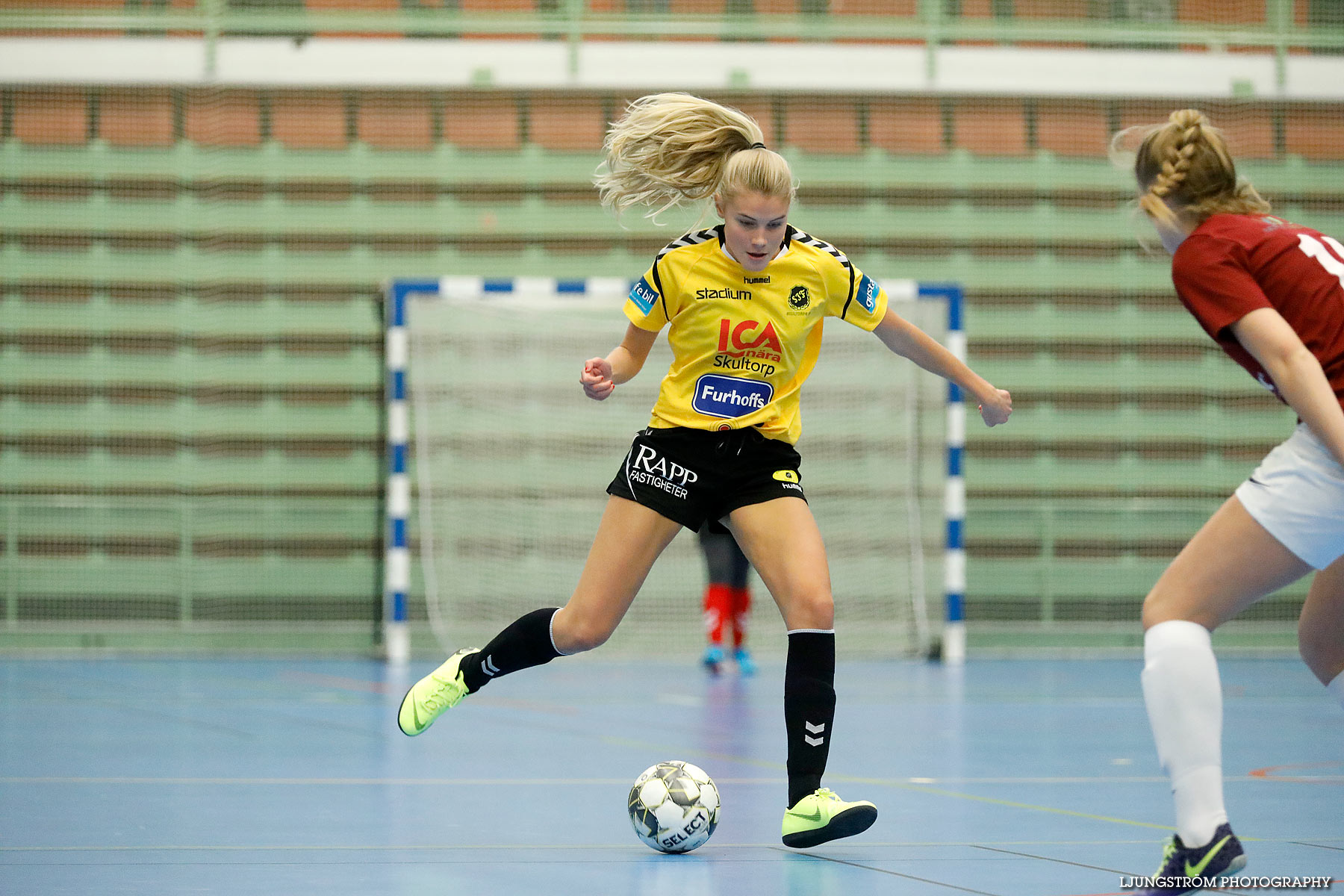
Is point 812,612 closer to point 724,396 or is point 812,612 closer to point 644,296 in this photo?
point 724,396

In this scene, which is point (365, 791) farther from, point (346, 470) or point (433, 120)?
point (433, 120)

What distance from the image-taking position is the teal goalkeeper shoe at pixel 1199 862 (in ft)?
8.71

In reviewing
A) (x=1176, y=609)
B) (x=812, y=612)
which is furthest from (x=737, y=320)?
(x=1176, y=609)

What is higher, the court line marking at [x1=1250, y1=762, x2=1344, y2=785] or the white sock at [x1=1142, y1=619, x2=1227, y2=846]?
the white sock at [x1=1142, y1=619, x2=1227, y2=846]

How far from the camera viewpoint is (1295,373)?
270 centimetres

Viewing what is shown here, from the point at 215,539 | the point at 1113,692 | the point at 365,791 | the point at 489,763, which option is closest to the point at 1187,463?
the point at 1113,692

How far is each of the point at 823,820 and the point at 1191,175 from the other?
5.38ft

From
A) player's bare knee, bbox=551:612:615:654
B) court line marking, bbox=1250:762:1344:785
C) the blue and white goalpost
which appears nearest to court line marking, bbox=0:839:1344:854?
player's bare knee, bbox=551:612:615:654

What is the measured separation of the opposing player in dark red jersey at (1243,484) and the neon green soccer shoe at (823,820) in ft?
2.86

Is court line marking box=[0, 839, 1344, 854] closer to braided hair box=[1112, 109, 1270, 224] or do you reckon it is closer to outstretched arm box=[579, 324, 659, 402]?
outstretched arm box=[579, 324, 659, 402]

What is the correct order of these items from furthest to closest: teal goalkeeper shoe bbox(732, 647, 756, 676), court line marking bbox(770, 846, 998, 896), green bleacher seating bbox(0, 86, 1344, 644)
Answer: green bleacher seating bbox(0, 86, 1344, 644), teal goalkeeper shoe bbox(732, 647, 756, 676), court line marking bbox(770, 846, 998, 896)

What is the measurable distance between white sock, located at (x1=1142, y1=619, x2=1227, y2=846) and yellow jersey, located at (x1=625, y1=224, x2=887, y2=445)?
1317mm

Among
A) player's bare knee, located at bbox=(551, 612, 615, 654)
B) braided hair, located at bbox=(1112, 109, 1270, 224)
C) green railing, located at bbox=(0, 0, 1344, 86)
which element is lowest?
player's bare knee, located at bbox=(551, 612, 615, 654)

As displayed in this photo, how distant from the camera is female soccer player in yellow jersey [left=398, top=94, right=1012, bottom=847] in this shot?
12.1 feet
